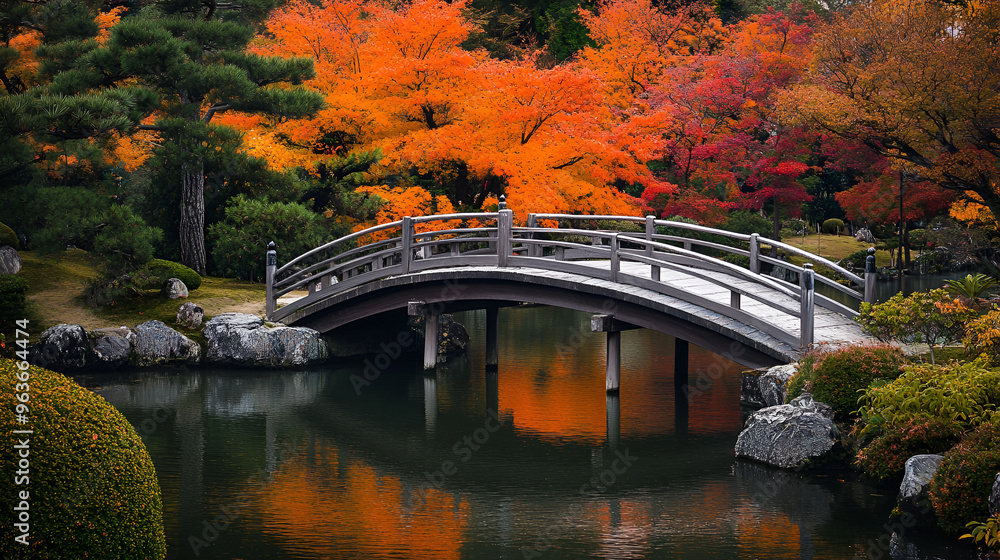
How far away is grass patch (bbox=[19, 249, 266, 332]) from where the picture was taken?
60.2 ft

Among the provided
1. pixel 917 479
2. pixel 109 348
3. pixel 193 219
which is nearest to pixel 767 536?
pixel 917 479

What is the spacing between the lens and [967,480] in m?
8.62

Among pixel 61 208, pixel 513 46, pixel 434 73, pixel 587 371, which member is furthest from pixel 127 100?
pixel 513 46

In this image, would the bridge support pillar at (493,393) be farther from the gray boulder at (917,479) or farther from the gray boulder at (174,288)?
the gray boulder at (174,288)

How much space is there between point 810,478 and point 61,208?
14682 mm

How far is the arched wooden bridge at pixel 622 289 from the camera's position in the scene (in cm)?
1303

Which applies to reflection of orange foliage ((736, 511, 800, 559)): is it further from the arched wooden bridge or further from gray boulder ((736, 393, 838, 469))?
the arched wooden bridge

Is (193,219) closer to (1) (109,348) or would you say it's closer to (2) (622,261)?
(1) (109,348)

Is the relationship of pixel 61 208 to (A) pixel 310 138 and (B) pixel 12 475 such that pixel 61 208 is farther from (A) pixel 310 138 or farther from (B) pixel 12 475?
(B) pixel 12 475

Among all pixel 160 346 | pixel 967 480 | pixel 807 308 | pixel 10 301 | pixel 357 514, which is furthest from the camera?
pixel 160 346

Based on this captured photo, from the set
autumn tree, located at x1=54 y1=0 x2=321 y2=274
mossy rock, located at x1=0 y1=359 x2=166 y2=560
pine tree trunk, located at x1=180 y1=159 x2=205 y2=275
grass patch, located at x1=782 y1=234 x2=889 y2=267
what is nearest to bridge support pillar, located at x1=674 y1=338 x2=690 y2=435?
mossy rock, located at x1=0 y1=359 x2=166 y2=560

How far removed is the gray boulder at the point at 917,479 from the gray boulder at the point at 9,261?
17.7 metres

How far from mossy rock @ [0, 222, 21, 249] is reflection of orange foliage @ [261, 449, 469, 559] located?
38.3 feet

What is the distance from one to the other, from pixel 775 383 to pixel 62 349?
12.2 meters
